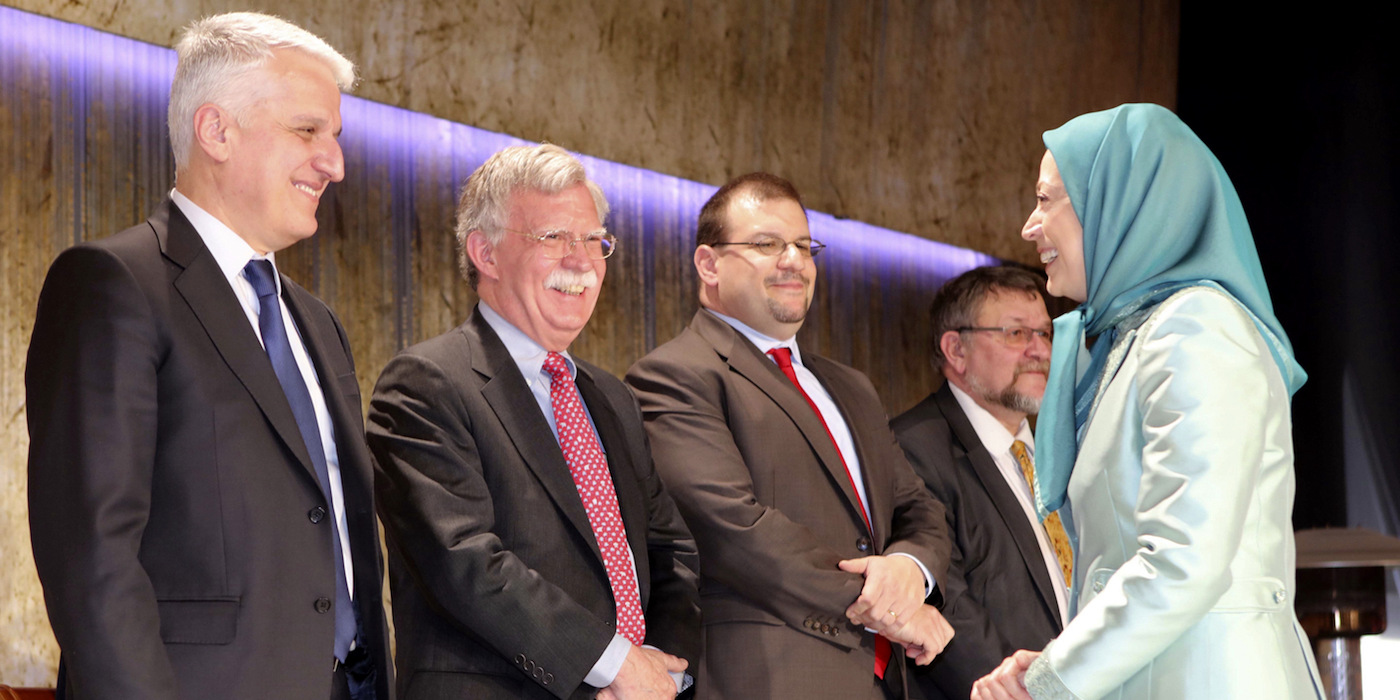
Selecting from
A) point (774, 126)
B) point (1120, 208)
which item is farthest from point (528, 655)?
point (774, 126)

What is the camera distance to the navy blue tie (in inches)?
82.2

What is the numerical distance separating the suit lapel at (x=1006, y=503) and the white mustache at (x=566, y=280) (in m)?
1.48

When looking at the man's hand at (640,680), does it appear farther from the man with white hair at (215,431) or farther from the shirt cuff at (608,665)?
the man with white hair at (215,431)

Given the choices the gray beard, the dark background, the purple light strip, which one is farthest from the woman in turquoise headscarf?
→ the dark background

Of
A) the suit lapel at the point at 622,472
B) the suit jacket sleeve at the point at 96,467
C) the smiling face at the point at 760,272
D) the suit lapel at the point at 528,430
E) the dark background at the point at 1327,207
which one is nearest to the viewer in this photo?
the suit jacket sleeve at the point at 96,467

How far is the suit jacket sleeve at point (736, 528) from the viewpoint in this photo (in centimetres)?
282

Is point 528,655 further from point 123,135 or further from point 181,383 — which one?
point 123,135

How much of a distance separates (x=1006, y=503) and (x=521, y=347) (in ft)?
5.37

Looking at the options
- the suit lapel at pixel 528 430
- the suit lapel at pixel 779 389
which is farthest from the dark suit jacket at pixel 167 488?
the suit lapel at pixel 779 389

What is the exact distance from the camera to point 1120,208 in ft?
7.12

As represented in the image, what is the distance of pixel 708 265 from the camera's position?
3479 mm

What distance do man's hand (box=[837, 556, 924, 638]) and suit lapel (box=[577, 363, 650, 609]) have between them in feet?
1.68

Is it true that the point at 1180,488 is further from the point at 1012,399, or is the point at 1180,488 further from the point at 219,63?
the point at 1012,399

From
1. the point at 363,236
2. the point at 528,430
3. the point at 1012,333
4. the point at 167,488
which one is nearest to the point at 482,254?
the point at 528,430
